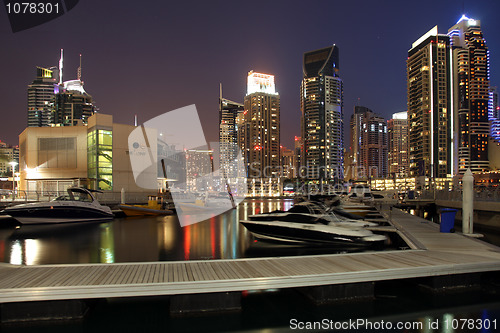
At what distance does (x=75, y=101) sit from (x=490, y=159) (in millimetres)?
193418

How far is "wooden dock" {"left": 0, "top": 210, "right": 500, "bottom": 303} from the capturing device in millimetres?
6293

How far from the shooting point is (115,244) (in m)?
14.6

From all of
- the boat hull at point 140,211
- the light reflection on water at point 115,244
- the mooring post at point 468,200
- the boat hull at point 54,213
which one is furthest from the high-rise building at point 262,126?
the mooring post at point 468,200

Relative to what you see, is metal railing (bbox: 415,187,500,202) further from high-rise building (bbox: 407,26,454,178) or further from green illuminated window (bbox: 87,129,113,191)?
high-rise building (bbox: 407,26,454,178)

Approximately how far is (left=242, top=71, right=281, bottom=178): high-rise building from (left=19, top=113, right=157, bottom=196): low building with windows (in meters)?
138

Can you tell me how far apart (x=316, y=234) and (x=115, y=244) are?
872 centimetres

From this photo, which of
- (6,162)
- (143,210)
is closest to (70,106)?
(6,162)

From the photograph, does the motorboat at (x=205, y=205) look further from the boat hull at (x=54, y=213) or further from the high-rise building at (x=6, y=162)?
the high-rise building at (x=6, y=162)

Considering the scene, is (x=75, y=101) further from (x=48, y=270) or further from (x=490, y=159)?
(x=490, y=159)

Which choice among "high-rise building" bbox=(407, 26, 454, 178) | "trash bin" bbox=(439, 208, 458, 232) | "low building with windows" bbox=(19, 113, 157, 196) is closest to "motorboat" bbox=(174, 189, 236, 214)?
"low building with windows" bbox=(19, 113, 157, 196)

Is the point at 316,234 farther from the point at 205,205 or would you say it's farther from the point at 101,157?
the point at 101,157

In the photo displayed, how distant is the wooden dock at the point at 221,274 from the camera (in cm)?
629

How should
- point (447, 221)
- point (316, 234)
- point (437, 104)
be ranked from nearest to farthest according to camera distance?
point (316, 234) < point (447, 221) < point (437, 104)

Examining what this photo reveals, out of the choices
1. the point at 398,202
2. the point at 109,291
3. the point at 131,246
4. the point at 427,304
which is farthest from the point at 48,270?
the point at 398,202
